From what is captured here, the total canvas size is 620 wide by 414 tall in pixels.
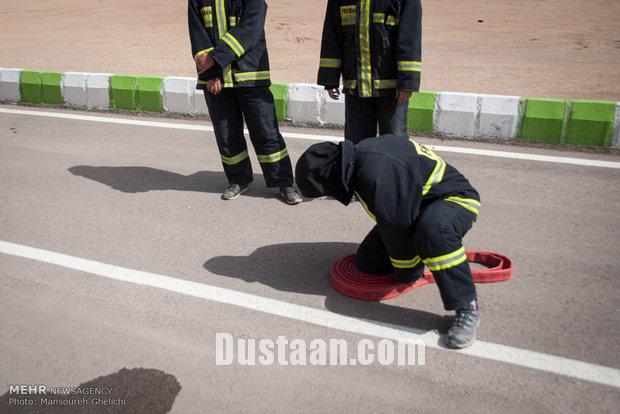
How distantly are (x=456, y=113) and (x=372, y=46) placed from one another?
84.1 inches

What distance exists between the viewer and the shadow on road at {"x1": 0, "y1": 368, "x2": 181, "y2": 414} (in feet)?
8.98

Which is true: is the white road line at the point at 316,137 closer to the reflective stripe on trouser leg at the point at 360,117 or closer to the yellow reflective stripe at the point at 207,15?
the reflective stripe on trouser leg at the point at 360,117

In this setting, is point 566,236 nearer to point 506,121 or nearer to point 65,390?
point 506,121

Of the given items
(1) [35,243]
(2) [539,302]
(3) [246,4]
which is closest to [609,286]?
(2) [539,302]

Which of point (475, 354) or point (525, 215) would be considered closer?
point (475, 354)

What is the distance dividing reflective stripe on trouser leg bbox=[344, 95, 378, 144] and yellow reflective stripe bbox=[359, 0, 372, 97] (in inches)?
6.5

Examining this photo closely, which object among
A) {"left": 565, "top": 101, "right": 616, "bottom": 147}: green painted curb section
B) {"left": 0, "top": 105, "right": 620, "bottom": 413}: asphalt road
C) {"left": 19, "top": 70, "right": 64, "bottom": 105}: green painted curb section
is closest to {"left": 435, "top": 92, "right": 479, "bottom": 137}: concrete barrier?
{"left": 0, "top": 105, "right": 620, "bottom": 413}: asphalt road

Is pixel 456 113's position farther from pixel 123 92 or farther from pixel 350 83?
pixel 123 92

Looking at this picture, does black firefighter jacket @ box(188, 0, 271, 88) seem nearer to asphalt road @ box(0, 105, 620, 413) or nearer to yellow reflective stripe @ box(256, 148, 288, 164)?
yellow reflective stripe @ box(256, 148, 288, 164)

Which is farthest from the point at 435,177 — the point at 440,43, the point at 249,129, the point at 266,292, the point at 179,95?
the point at 440,43

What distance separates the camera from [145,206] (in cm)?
495

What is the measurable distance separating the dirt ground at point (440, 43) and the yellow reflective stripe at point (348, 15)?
3681 millimetres

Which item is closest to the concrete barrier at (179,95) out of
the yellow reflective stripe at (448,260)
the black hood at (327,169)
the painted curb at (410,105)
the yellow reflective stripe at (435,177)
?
the painted curb at (410,105)

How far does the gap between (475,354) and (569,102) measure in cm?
377
